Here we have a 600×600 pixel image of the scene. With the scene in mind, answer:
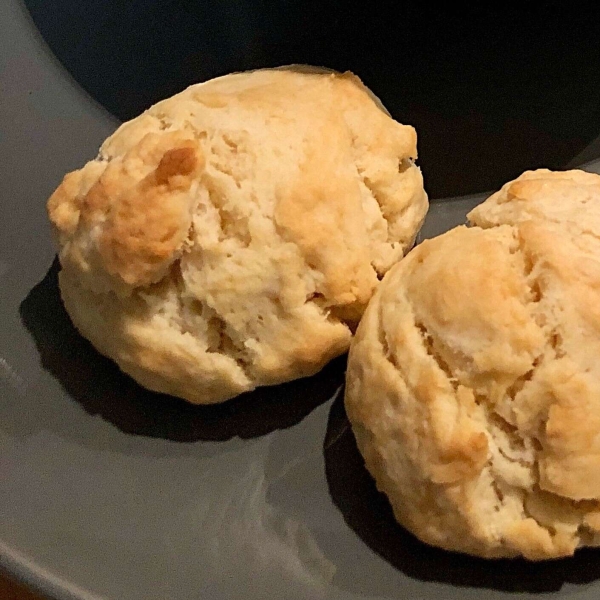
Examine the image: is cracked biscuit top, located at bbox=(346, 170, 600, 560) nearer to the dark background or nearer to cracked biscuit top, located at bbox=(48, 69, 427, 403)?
cracked biscuit top, located at bbox=(48, 69, 427, 403)

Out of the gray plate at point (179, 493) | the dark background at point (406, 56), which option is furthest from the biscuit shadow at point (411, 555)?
the dark background at point (406, 56)

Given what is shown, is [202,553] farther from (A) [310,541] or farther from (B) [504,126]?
(B) [504,126]

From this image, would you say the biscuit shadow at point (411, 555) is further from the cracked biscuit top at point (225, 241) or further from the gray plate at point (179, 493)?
the cracked biscuit top at point (225, 241)

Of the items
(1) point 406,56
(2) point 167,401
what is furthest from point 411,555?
(1) point 406,56

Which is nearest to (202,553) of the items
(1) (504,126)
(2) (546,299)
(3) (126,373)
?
(3) (126,373)

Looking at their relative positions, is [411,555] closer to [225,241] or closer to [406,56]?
[225,241]

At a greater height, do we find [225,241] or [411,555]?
[225,241]
